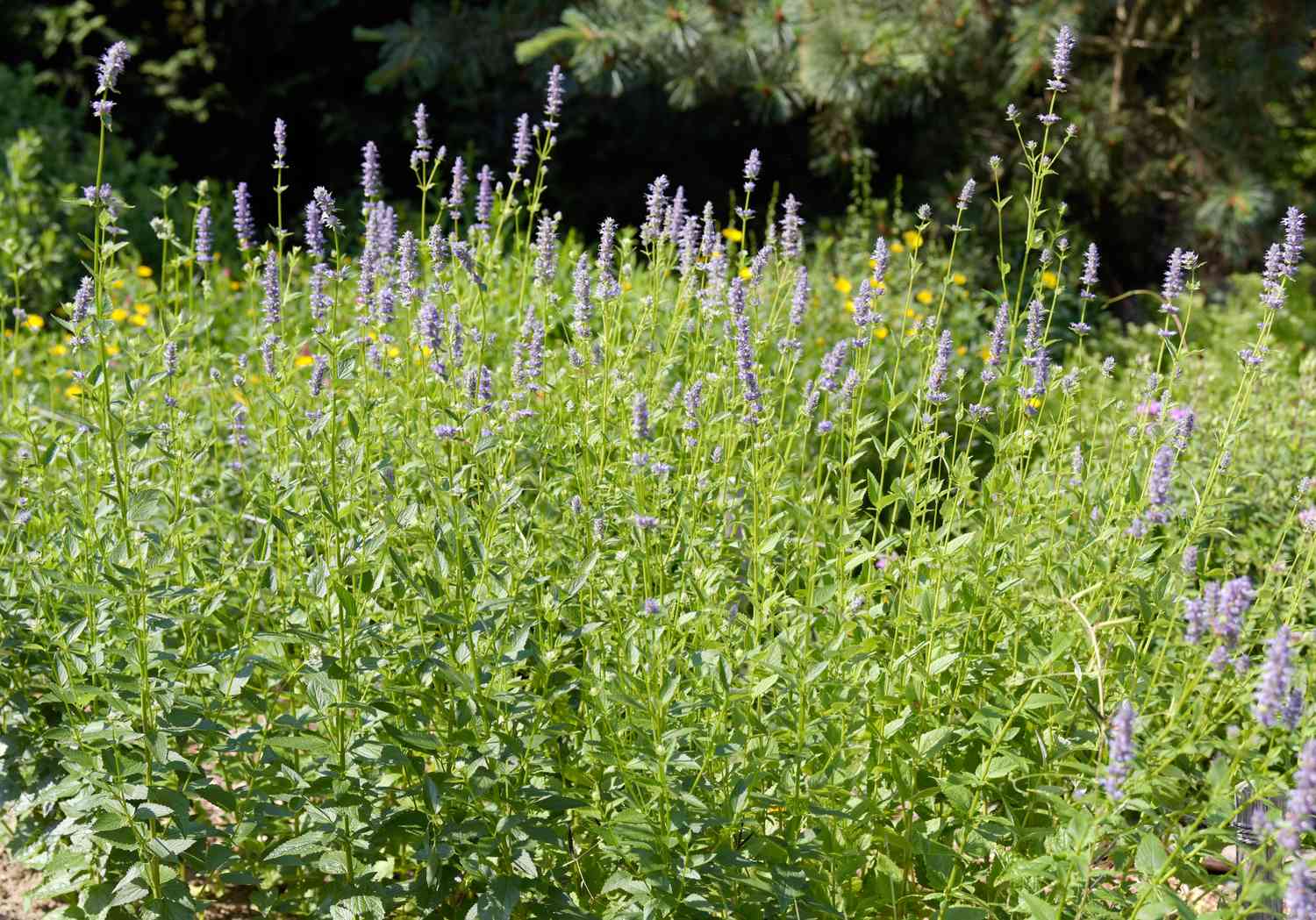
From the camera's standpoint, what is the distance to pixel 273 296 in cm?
284

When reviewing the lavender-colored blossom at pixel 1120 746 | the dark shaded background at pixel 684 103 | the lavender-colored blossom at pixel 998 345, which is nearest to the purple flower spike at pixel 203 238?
the lavender-colored blossom at pixel 998 345

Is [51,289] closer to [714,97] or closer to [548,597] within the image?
[714,97]

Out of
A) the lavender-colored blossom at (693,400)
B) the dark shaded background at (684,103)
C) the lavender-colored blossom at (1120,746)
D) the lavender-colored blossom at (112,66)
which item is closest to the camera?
the lavender-colored blossom at (1120,746)

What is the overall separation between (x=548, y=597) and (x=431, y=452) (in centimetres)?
35

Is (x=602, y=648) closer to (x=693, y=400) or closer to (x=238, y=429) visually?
(x=693, y=400)

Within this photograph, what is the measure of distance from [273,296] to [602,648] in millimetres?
1015

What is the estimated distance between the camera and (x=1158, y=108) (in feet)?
26.1

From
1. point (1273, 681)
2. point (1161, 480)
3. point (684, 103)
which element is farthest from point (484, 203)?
point (684, 103)

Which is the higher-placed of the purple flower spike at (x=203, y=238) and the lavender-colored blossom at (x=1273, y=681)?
the purple flower spike at (x=203, y=238)

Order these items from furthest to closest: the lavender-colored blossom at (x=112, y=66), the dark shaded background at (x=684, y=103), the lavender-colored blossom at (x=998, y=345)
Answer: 1. the dark shaded background at (x=684, y=103)
2. the lavender-colored blossom at (x=998, y=345)
3. the lavender-colored blossom at (x=112, y=66)

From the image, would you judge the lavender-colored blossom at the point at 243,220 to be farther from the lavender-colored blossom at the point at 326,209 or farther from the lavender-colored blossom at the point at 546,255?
the lavender-colored blossom at the point at 546,255

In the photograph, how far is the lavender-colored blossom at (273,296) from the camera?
2787 mm

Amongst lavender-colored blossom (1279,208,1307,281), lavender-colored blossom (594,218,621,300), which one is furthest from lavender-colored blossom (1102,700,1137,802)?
lavender-colored blossom (594,218,621,300)

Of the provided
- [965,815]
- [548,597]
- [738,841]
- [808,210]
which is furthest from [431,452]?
[808,210]
